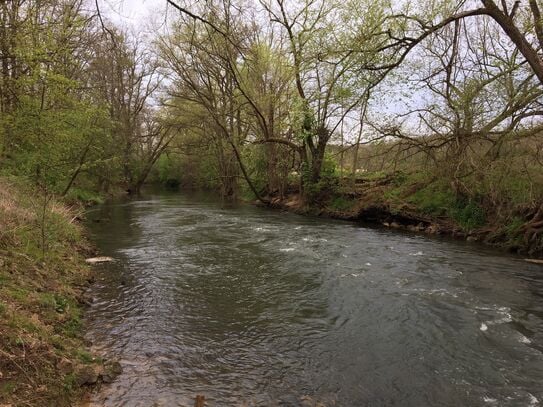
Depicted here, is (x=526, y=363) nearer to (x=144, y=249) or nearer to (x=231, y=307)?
(x=231, y=307)

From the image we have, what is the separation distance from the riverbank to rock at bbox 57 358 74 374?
1271 centimetres

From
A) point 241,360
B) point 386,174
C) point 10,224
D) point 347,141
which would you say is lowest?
point 241,360

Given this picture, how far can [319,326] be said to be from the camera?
6859mm

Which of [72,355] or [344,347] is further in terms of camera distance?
[344,347]

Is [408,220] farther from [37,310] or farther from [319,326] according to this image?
[37,310]

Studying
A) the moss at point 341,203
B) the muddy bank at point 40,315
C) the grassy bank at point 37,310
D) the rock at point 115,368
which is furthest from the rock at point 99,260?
the moss at point 341,203

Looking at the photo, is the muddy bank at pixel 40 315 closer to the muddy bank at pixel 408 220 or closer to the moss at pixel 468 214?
the muddy bank at pixel 408 220

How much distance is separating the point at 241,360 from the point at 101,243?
9495 millimetres

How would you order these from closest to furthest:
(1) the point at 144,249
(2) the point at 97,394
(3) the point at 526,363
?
(2) the point at 97,394 < (3) the point at 526,363 < (1) the point at 144,249

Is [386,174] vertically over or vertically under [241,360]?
over

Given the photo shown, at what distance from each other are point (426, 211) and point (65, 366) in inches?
622

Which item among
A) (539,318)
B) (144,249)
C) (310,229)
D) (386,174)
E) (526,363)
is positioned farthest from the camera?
(386,174)

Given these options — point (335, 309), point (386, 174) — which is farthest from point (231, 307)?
point (386, 174)

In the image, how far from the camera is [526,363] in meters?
5.55
